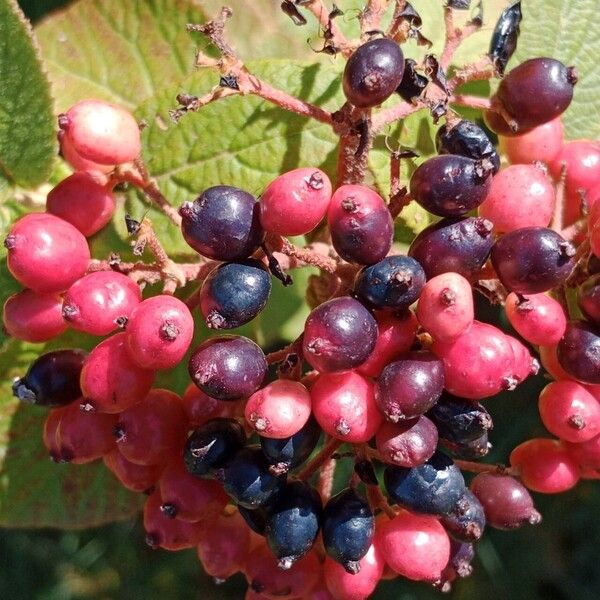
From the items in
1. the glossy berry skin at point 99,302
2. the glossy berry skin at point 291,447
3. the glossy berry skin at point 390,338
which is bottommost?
the glossy berry skin at point 291,447

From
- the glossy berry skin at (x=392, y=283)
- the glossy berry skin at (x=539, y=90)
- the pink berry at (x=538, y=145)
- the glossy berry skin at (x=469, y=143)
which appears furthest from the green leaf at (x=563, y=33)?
the glossy berry skin at (x=392, y=283)

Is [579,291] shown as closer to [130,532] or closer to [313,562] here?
[313,562]

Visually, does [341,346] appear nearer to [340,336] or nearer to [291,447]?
[340,336]

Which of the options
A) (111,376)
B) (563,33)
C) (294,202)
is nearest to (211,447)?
(111,376)

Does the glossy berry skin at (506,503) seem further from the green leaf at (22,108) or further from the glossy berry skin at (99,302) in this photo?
the green leaf at (22,108)

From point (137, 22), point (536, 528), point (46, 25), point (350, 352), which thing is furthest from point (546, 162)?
point (536, 528)

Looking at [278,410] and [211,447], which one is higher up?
[278,410]
